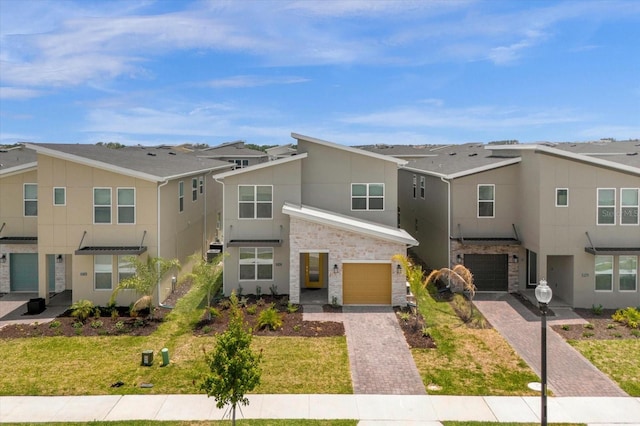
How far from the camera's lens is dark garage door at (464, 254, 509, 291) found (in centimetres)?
2247

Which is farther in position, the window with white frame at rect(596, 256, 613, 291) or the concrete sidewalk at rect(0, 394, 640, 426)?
the window with white frame at rect(596, 256, 613, 291)

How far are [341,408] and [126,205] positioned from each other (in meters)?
12.6

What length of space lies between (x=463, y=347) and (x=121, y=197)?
14092 millimetres

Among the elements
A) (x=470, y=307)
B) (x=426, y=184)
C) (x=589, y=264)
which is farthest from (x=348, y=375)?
(x=426, y=184)

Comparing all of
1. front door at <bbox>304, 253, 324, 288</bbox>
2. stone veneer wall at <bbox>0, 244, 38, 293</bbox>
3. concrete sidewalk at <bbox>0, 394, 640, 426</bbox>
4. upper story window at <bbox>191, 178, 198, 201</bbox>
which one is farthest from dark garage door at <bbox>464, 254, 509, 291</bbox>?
stone veneer wall at <bbox>0, 244, 38, 293</bbox>

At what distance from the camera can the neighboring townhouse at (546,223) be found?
19.5 metres

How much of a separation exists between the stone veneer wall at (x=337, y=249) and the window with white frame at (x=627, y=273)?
8.53m

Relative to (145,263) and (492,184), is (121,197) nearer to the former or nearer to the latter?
(145,263)

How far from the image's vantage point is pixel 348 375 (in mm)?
13508

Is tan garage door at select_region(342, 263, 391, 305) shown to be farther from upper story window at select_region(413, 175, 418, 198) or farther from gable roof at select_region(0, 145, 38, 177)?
gable roof at select_region(0, 145, 38, 177)

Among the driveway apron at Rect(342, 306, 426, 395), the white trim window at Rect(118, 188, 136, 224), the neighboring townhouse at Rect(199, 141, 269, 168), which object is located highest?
the neighboring townhouse at Rect(199, 141, 269, 168)

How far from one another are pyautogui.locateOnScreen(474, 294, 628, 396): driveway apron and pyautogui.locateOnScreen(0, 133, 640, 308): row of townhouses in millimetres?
1955

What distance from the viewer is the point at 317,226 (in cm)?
2000

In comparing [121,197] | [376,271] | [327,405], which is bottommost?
[327,405]
